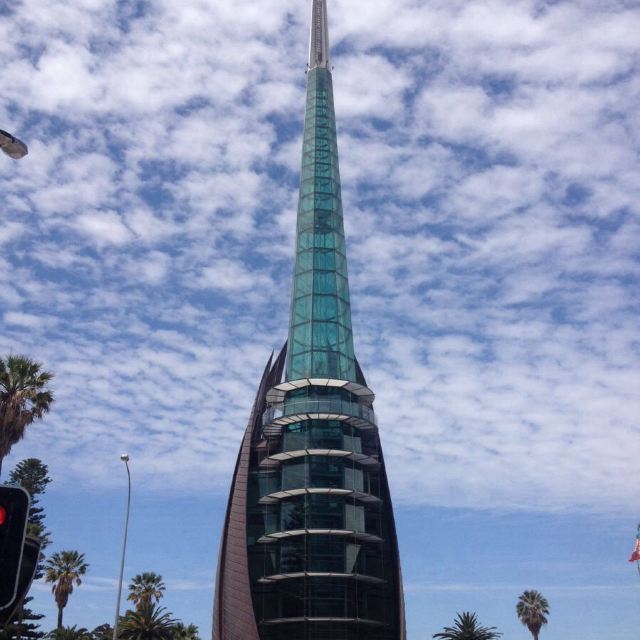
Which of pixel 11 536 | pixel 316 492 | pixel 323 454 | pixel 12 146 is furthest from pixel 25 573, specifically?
pixel 323 454

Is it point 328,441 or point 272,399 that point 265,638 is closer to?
point 328,441

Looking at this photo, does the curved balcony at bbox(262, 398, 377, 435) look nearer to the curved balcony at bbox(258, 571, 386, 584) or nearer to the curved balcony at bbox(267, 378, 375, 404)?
the curved balcony at bbox(267, 378, 375, 404)

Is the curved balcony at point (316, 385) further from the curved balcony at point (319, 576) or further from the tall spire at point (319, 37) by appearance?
the tall spire at point (319, 37)

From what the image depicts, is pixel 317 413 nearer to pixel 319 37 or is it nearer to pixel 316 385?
pixel 316 385

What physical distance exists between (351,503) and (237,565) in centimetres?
1025

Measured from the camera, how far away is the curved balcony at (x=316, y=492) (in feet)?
195

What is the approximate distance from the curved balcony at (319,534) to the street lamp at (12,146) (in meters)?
50.5

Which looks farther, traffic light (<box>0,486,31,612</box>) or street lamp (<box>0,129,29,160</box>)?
street lamp (<box>0,129,29,160</box>)

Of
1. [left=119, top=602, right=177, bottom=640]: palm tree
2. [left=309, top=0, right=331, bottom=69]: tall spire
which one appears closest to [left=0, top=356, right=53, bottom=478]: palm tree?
[left=119, top=602, right=177, bottom=640]: palm tree

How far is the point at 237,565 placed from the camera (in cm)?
5900

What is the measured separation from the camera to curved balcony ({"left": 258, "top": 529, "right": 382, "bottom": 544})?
57.6 m

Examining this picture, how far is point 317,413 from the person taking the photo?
63.9m

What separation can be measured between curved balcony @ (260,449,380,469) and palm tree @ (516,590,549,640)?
109 feet

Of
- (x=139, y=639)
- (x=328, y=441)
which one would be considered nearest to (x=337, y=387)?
(x=328, y=441)
